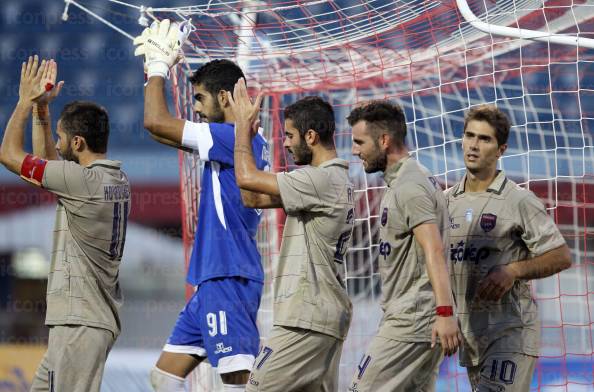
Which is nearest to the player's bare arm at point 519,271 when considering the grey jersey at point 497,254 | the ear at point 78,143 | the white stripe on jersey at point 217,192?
the grey jersey at point 497,254

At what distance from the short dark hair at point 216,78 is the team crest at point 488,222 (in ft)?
4.43

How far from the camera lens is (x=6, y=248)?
15.7 meters

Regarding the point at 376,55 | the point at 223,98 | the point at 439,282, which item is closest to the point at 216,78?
the point at 223,98

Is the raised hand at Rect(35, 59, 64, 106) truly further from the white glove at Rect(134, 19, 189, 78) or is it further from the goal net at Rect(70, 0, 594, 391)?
the goal net at Rect(70, 0, 594, 391)

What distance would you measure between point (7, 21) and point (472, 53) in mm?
10480

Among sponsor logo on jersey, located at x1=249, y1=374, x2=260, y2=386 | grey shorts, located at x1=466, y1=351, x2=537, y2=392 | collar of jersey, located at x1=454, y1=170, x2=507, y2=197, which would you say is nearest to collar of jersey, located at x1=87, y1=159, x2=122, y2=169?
sponsor logo on jersey, located at x1=249, y1=374, x2=260, y2=386

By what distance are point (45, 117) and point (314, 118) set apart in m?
1.50

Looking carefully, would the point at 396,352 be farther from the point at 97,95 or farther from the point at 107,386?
the point at 97,95

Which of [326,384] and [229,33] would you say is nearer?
[326,384]

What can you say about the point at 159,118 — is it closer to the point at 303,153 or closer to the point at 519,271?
the point at 303,153

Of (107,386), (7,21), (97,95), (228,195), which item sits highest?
(7,21)

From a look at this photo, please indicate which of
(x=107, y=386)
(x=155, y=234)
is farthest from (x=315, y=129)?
(x=155, y=234)

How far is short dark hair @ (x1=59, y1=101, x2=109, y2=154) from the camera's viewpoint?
4805mm

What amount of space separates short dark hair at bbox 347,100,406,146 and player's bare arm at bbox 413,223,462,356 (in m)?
0.51
